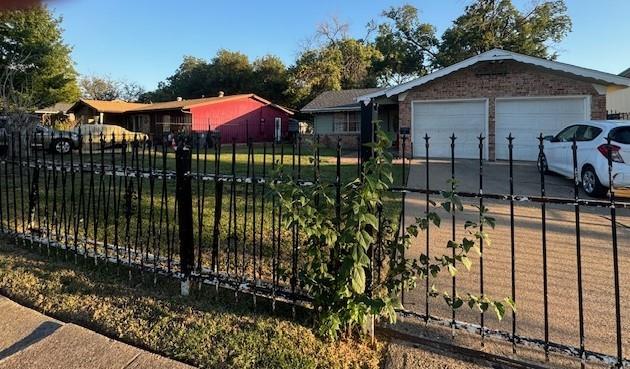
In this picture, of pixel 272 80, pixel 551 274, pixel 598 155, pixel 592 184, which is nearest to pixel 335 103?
pixel 272 80

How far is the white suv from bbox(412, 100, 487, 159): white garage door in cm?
622

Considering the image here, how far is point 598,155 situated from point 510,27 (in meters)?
31.6

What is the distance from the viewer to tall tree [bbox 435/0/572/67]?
35.2 meters

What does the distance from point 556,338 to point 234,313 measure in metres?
2.29

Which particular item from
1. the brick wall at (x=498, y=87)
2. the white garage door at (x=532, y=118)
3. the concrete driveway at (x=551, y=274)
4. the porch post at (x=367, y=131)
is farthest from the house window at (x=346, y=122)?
the porch post at (x=367, y=131)

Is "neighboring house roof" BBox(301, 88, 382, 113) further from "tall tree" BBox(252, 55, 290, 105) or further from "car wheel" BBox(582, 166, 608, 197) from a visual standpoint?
"car wheel" BBox(582, 166, 608, 197)

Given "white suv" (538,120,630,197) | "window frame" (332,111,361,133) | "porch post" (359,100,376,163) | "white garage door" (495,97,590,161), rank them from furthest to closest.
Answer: "window frame" (332,111,361,133) < "white garage door" (495,97,590,161) < "white suv" (538,120,630,197) < "porch post" (359,100,376,163)

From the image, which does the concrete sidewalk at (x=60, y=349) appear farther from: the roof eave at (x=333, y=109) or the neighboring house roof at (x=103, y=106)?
the neighboring house roof at (x=103, y=106)

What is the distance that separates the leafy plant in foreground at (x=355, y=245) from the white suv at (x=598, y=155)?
522 centimetres

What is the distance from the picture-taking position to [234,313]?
3.34m

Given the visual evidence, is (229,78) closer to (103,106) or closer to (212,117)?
(103,106)

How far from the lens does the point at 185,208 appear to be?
3.65 metres

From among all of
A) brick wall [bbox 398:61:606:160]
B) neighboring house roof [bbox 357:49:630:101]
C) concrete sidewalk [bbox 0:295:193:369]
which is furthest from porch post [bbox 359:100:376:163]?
brick wall [bbox 398:61:606:160]

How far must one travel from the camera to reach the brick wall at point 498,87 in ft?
49.4
